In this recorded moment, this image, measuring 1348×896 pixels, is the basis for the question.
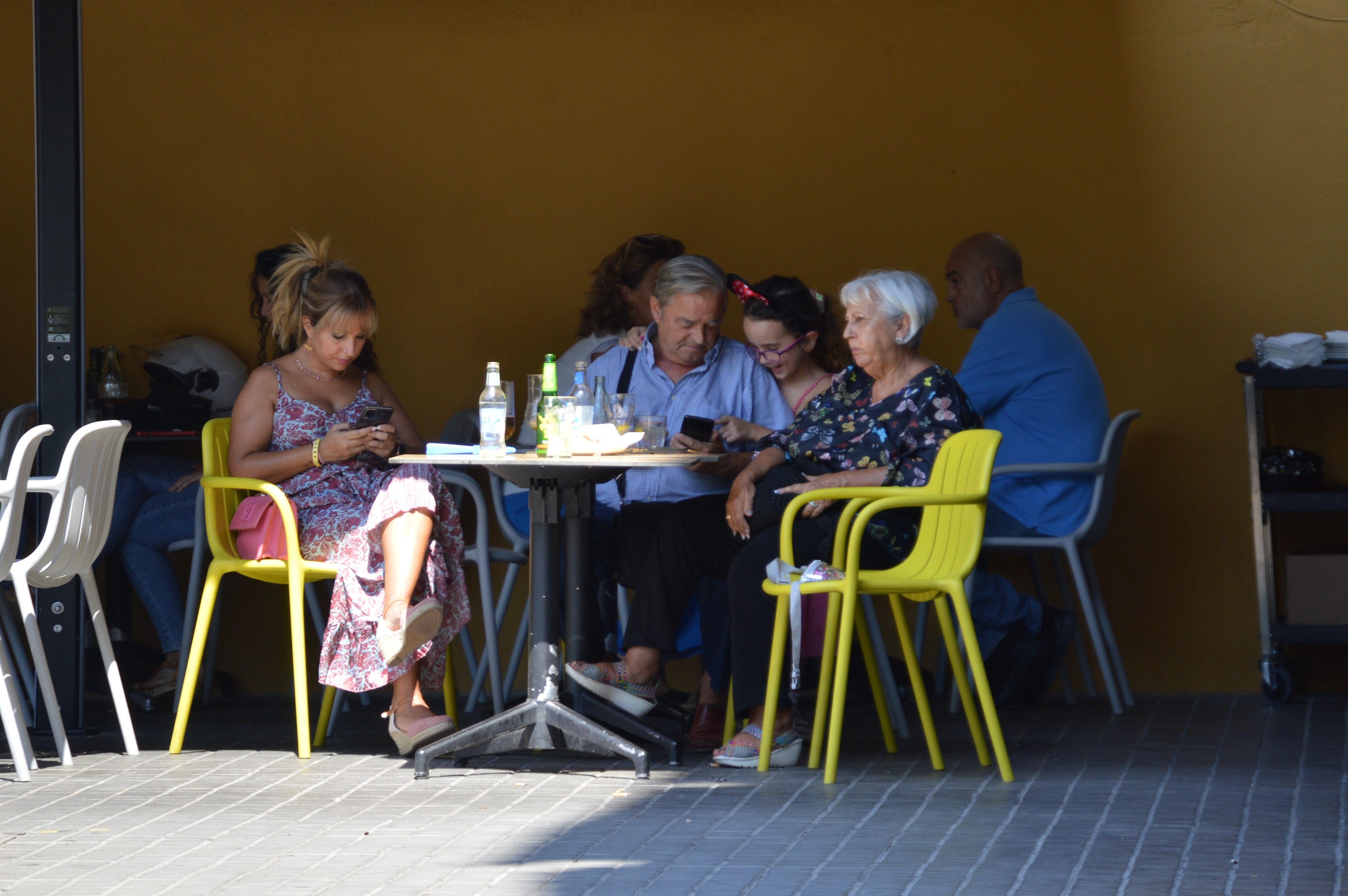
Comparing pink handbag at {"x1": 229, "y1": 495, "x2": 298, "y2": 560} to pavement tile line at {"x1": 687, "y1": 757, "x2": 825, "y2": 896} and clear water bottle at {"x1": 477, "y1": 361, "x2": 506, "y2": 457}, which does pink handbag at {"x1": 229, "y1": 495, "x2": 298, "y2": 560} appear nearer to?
clear water bottle at {"x1": 477, "y1": 361, "x2": 506, "y2": 457}

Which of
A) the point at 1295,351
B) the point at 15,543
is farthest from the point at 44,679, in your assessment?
the point at 1295,351

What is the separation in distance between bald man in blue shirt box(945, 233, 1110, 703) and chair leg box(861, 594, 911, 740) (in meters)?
0.39

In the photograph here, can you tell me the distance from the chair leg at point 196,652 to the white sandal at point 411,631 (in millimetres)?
528

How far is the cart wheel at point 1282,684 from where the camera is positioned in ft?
17.2

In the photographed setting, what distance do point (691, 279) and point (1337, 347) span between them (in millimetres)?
2125

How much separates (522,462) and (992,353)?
6.09ft

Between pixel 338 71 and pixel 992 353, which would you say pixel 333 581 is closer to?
pixel 338 71

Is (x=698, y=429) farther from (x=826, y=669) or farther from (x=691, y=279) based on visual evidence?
(x=826, y=669)

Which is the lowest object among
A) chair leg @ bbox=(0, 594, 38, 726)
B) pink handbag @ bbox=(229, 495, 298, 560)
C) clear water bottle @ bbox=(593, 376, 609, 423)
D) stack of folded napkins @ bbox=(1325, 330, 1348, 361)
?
chair leg @ bbox=(0, 594, 38, 726)

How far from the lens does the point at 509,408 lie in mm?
4410

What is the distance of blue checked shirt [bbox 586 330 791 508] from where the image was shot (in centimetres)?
482

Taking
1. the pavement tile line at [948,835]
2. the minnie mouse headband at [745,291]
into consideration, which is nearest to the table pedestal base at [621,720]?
the pavement tile line at [948,835]

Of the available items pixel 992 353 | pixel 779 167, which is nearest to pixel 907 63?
pixel 779 167

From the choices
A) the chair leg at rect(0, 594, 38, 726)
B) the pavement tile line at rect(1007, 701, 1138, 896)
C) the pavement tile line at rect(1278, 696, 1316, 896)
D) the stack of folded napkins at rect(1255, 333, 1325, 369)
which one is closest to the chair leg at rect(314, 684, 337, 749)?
the chair leg at rect(0, 594, 38, 726)
